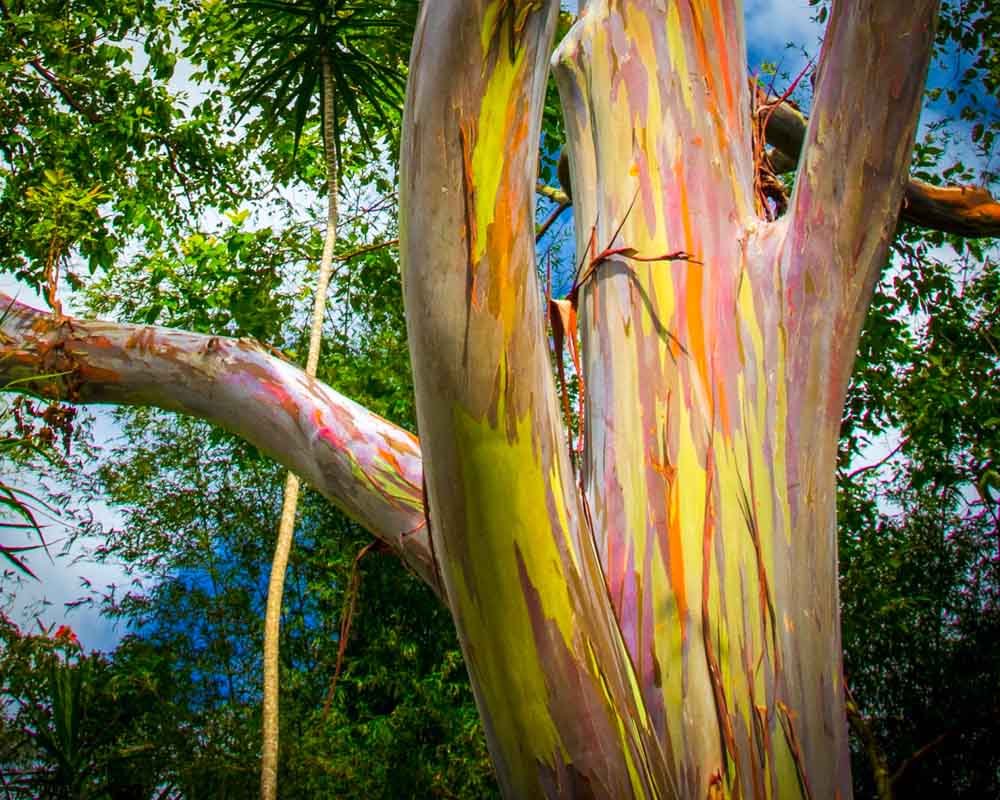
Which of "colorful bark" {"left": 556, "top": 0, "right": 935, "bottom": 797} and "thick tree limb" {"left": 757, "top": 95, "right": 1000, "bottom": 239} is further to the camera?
"thick tree limb" {"left": 757, "top": 95, "right": 1000, "bottom": 239}

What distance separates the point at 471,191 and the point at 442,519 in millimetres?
416

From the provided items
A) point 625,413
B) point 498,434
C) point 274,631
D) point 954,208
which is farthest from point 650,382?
point 954,208

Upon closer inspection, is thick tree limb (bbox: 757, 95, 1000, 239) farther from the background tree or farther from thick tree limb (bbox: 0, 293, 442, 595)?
thick tree limb (bbox: 0, 293, 442, 595)

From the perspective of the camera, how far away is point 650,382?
4.62ft

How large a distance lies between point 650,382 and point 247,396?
90 centimetres

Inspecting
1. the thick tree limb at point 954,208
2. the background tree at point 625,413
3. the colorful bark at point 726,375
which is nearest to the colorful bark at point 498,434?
the background tree at point 625,413

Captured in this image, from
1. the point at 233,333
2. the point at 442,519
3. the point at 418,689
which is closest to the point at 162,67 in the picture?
the point at 233,333

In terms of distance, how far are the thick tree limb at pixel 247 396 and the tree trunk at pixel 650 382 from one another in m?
0.40

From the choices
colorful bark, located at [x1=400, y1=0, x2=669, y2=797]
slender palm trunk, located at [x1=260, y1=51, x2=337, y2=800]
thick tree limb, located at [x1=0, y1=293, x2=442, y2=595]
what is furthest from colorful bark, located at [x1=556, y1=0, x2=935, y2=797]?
slender palm trunk, located at [x1=260, y1=51, x2=337, y2=800]

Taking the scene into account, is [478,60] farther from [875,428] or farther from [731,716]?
[875,428]

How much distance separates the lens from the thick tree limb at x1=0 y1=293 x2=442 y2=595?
1.64m

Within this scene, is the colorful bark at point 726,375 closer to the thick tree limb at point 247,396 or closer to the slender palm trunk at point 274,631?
the thick tree limb at point 247,396

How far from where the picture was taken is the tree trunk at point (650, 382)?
3.50ft

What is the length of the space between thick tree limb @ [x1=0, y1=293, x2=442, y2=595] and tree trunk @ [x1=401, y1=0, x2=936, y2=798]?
40 centimetres
